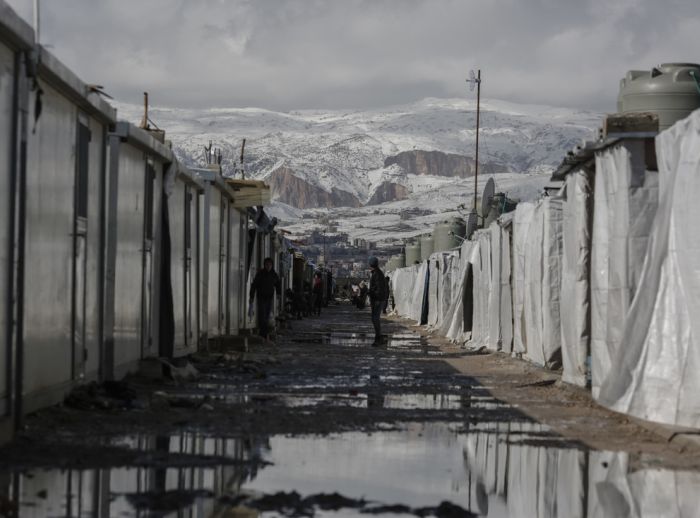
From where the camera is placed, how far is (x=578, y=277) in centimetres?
1404

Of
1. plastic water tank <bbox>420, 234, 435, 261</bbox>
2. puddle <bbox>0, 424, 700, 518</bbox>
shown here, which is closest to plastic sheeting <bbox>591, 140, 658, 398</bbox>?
puddle <bbox>0, 424, 700, 518</bbox>

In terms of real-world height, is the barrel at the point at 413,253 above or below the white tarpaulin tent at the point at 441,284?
above

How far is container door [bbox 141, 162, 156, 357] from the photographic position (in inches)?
608

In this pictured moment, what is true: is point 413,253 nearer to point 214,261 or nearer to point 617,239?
point 214,261

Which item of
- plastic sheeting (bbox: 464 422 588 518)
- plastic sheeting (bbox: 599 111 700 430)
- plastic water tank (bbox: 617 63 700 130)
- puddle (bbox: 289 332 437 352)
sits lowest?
puddle (bbox: 289 332 437 352)

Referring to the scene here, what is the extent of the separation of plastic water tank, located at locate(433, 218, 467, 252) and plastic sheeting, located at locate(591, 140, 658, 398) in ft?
153

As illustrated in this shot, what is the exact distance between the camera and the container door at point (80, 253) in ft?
37.2

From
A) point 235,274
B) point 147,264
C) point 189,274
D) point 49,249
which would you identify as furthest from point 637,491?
point 235,274

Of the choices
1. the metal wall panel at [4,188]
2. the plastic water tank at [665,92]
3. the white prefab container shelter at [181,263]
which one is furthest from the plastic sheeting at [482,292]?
the metal wall panel at [4,188]

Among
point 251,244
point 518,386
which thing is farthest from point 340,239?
point 518,386

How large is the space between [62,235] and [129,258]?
144 inches

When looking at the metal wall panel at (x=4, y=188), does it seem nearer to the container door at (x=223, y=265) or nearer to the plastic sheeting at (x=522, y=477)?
the plastic sheeting at (x=522, y=477)

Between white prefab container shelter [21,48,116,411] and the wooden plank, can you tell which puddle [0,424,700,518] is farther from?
the wooden plank

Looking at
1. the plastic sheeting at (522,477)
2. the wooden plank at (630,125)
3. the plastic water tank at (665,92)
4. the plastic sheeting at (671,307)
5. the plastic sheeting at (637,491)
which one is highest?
the plastic water tank at (665,92)
